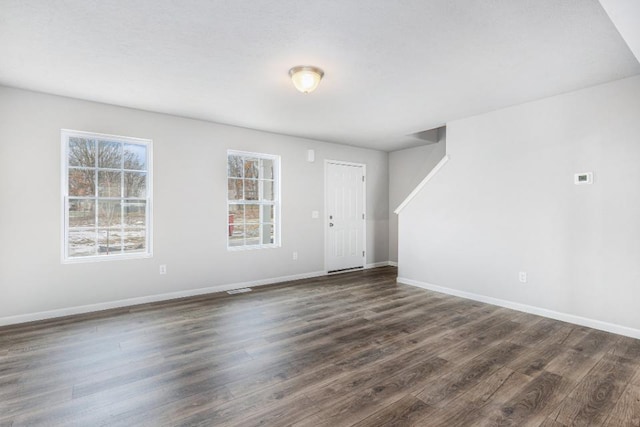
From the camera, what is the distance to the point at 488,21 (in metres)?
2.20

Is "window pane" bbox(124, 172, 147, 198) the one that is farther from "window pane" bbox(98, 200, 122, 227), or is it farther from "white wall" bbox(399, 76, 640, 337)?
"white wall" bbox(399, 76, 640, 337)

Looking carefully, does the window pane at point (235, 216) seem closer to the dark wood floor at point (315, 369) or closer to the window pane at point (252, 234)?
the window pane at point (252, 234)

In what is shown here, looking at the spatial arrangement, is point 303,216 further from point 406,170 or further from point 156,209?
point 406,170

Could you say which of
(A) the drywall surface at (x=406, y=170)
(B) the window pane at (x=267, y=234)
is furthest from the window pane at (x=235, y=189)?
(A) the drywall surface at (x=406, y=170)

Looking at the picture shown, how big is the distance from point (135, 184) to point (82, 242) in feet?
2.96

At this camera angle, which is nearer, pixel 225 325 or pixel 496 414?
pixel 496 414

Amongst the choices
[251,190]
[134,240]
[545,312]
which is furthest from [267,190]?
[545,312]

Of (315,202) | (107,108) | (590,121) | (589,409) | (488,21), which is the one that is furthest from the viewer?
(315,202)

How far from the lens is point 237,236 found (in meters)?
4.93

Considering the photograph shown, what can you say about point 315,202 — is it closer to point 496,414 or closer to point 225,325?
point 225,325

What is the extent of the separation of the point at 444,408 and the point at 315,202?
13.5 ft

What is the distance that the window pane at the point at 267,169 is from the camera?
17.1 feet

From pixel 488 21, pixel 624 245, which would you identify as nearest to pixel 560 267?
pixel 624 245

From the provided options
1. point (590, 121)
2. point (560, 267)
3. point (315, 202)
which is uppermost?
point (590, 121)
